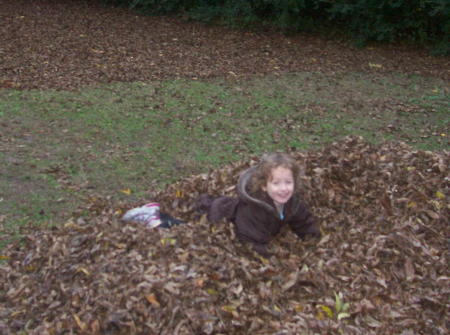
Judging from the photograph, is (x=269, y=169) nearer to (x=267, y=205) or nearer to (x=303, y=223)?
(x=267, y=205)

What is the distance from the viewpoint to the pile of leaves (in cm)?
Answer: 375

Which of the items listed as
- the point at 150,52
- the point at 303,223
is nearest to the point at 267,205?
the point at 303,223

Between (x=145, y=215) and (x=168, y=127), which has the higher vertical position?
→ (x=145, y=215)

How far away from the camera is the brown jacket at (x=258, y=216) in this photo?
4559mm

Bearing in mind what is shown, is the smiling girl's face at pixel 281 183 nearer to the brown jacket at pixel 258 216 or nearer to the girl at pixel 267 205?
the girl at pixel 267 205

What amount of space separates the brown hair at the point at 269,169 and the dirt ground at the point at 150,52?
20.3 ft

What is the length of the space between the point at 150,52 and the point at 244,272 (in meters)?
8.98

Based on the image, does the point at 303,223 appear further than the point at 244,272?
Yes

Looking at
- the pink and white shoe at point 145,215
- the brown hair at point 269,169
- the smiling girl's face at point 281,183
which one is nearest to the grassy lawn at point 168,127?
the pink and white shoe at point 145,215

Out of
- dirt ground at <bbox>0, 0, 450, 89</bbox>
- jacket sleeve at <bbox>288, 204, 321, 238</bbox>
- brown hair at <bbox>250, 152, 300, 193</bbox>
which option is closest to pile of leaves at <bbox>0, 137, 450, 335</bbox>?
jacket sleeve at <bbox>288, 204, 321, 238</bbox>

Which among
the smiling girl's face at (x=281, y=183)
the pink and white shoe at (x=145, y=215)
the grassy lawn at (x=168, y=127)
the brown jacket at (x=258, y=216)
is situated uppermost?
the smiling girl's face at (x=281, y=183)

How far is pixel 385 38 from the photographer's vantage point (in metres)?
13.9

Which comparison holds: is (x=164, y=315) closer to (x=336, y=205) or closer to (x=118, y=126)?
(x=336, y=205)

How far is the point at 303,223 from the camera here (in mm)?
4801
